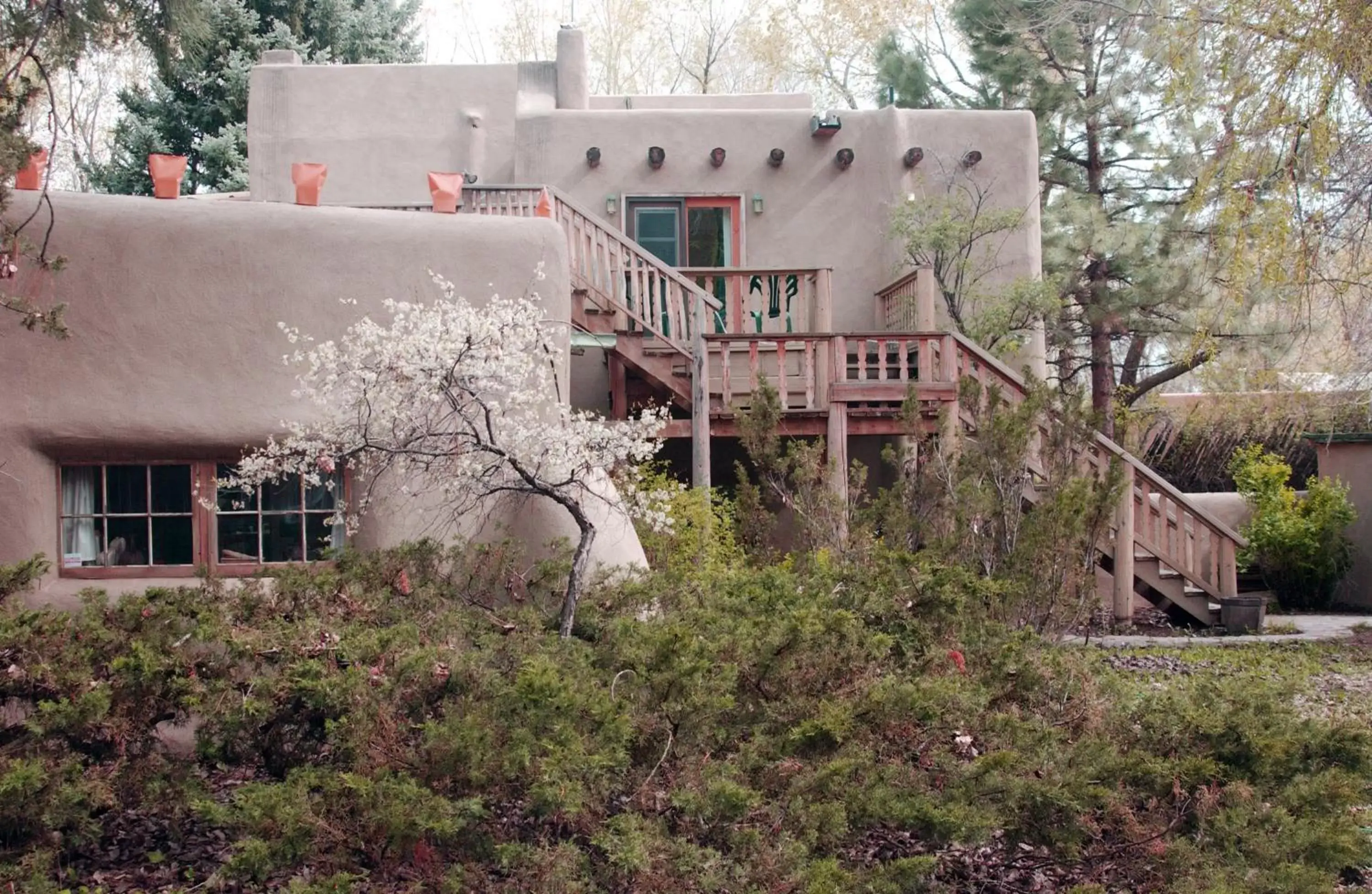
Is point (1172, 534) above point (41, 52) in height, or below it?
below

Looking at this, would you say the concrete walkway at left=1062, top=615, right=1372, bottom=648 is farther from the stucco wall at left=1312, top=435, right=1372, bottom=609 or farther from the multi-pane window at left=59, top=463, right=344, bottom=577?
the multi-pane window at left=59, top=463, right=344, bottom=577

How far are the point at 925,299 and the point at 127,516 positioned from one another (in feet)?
27.0

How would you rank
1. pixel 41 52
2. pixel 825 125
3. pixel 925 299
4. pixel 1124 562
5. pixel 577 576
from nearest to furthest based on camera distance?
pixel 577 576 < pixel 41 52 < pixel 1124 562 < pixel 925 299 < pixel 825 125

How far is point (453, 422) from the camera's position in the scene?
25.9ft

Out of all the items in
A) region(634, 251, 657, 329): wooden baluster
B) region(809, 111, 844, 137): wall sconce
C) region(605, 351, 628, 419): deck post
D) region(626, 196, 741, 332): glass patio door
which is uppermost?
region(809, 111, 844, 137): wall sconce

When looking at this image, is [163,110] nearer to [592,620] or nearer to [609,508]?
[609,508]

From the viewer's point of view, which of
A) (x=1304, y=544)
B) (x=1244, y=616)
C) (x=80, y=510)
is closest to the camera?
(x=80, y=510)

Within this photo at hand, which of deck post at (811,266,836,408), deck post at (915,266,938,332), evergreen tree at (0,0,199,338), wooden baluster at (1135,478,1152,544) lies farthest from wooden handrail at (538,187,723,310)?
wooden baluster at (1135,478,1152,544)

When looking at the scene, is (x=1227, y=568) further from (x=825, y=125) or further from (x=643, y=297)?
(x=825, y=125)

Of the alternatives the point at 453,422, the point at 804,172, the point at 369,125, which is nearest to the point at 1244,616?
the point at 804,172

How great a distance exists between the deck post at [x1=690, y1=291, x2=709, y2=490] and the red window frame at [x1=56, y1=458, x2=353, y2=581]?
4162 millimetres

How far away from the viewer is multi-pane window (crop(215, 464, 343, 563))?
8.62 m

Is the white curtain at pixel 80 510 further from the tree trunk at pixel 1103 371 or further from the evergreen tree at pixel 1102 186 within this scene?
the tree trunk at pixel 1103 371

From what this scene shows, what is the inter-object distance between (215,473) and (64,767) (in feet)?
11.3
